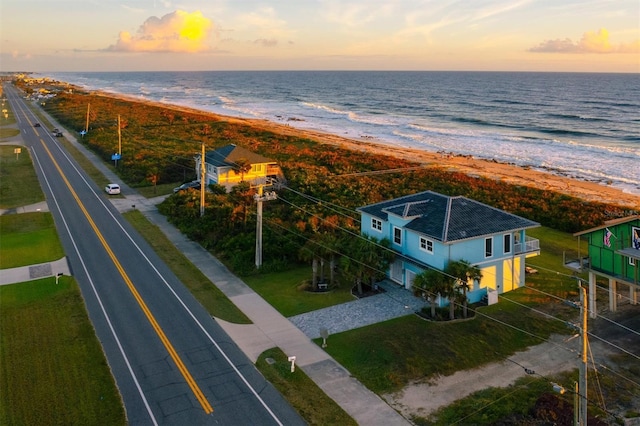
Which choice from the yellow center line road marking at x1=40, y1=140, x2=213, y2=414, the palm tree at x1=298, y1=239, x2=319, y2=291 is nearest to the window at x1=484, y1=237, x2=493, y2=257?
the palm tree at x1=298, y1=239, x2=319, y2=291

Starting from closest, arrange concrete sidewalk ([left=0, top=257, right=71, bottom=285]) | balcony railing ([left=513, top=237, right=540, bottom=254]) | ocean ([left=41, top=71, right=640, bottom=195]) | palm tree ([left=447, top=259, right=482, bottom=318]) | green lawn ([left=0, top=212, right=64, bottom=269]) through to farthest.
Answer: palm tree ([left=447, top=259, right=482, bottom=318]), balcony railing ([left=513, top=237, right=540, bottom=254]), concrete sidewalk ([left=0, top=257, right=71, bottom=285]), green lawn ([left=0, top=212, right=64, bottom=269]), ocean ([left=41, top=71, right=640, bottom=195])

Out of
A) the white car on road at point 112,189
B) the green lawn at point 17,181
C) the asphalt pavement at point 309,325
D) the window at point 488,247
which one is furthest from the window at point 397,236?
the green lawn at point 17,181

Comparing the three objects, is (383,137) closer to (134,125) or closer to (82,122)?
(134,125)

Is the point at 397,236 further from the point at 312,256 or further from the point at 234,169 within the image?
the point at 234,169

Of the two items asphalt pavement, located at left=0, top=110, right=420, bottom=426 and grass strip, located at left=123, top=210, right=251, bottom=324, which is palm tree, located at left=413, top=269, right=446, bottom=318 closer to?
asphalt pavement, located at left=0, top=110, right=420, bottom=426

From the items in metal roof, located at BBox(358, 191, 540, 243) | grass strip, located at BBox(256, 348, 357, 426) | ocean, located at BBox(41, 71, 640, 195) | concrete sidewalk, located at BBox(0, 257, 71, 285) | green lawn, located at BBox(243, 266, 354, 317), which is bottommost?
grass strip, located at BBox(256, 348, 357, 426)

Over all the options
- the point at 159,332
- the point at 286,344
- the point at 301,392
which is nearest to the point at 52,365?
the point at 159,332

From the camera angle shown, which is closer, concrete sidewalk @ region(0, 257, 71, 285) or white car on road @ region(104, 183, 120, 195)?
concrete sidewalk @ region(0, 257, 71, 285)
